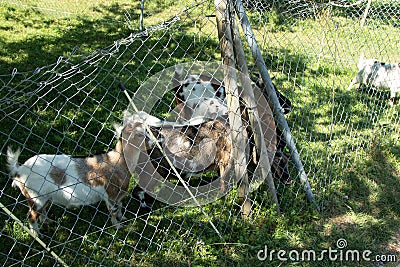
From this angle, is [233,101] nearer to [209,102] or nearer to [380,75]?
[209,102]

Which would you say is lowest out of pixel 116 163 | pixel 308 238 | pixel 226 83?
pixel 308 238

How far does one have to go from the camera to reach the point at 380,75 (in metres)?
7.35

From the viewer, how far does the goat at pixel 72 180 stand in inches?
144

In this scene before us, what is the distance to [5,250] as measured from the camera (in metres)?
3.63

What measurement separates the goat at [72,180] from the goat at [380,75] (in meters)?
5.14

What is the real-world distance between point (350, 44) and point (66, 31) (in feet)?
20.1

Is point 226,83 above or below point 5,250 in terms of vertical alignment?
above

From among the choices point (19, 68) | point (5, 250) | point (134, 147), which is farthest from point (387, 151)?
point (19, 68)

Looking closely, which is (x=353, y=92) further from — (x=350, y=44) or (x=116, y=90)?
(x=116, y=90)

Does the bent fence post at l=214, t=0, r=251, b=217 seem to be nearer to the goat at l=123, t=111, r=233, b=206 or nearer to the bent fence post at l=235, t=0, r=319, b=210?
the bent fence post at l=235, t=0, r=319, b=210

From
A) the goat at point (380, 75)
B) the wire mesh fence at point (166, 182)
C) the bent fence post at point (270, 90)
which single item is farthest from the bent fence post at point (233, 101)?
the goat at point (380, 75)

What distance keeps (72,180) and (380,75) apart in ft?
19.5

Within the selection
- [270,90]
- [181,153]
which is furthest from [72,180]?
[270,90]

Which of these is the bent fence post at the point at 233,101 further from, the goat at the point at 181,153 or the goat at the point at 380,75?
the goat at the point at 380,75
